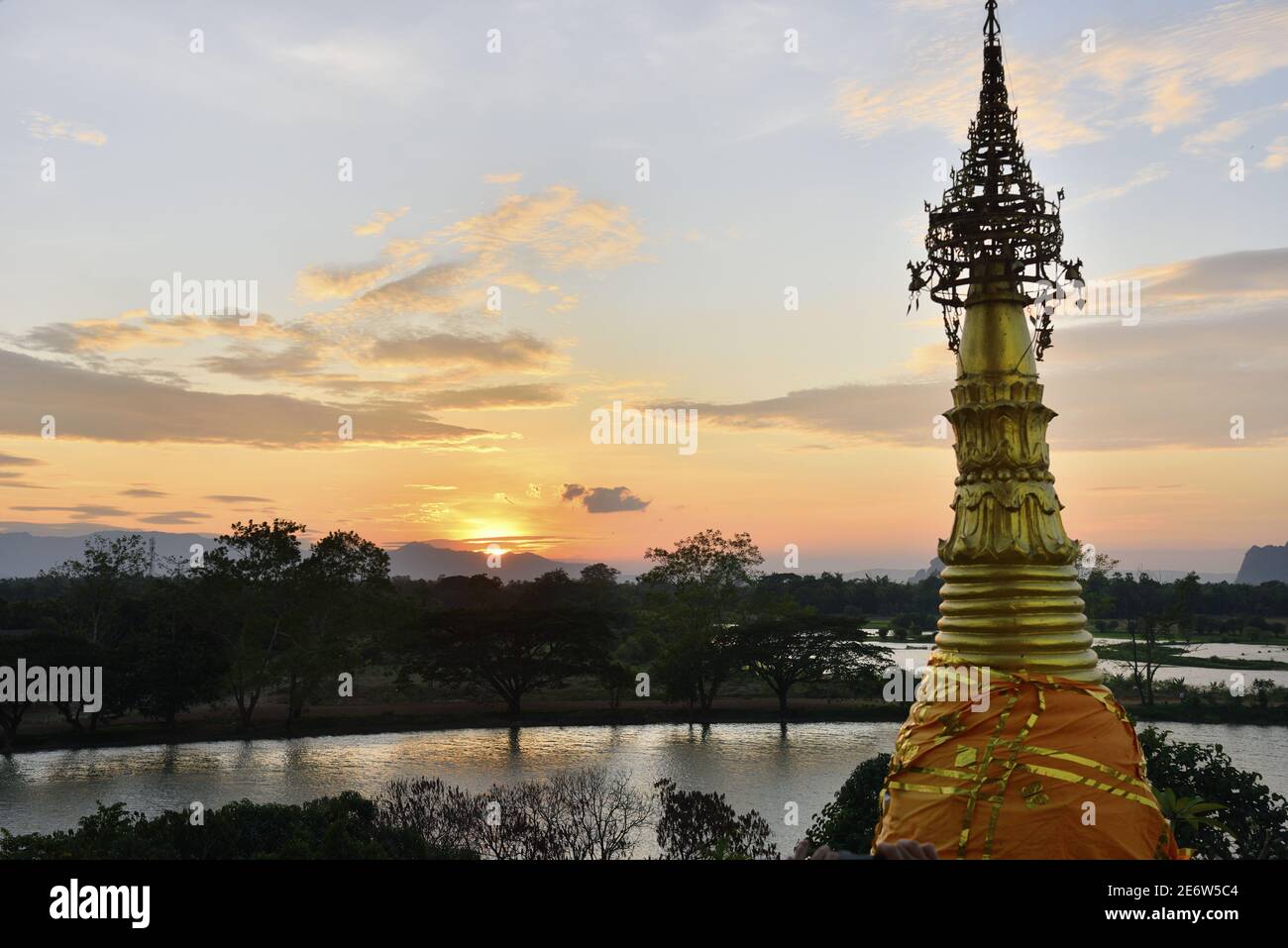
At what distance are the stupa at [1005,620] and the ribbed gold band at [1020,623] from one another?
1cm

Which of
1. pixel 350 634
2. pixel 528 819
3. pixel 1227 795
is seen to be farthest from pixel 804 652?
pixel 1227 795

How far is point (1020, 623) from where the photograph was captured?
31.9 feet

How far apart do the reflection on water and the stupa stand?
18.2 meters

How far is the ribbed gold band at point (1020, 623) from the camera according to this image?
31.5 ft

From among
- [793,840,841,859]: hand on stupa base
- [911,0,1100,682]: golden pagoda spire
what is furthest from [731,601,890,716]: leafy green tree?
[793,840,841,859]: hand on stupa base

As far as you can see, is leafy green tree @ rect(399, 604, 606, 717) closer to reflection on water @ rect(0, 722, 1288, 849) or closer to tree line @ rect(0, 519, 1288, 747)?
tree line @ rect(0, 519, 1288, 747)

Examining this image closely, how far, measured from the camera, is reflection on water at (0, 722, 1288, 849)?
104ft

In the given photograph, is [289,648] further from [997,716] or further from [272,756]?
[997,716]

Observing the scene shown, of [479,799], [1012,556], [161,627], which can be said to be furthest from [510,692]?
[1012,556]

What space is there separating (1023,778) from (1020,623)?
1652mm

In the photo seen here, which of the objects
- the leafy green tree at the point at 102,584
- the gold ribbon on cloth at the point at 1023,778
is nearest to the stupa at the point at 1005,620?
the gold ribbon on cloth at the point at 1023,778

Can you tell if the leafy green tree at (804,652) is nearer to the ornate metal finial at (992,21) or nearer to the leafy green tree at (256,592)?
the leafy green tree at (256,592)

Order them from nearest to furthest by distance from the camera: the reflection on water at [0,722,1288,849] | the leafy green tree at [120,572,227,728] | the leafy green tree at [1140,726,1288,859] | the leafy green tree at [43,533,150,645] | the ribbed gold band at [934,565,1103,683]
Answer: the ribbed gold band at [934,565,1103,683], the leafy green tree at [1140,726,1288,859], the reflection on water at [0,722,1288,849], the leafy green tree at [120,572,227,728], the leafy green tree at [43,533,150,645]

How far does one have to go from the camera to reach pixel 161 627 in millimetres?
48344
